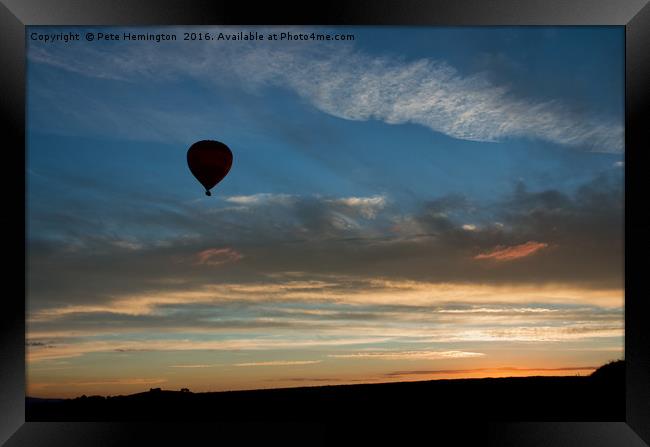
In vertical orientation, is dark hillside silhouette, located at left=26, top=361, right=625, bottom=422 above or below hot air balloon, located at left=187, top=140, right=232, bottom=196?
below

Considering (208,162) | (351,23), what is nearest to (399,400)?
(208,162)

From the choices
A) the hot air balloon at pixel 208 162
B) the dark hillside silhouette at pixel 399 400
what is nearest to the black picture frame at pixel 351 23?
the dark hillside silhouette at pixel 399 400

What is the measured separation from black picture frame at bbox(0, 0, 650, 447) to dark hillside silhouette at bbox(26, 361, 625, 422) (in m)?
2.52

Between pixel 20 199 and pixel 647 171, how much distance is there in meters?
3.13

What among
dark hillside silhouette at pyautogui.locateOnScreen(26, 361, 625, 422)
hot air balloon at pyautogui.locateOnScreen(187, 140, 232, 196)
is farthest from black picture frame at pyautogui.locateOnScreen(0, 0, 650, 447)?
hot air balloon at pyautogui.locateOnScreen(187, 140, 232, 196)

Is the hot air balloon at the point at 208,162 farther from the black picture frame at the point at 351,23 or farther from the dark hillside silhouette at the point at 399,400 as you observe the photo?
the black picture frame at the point at 351,23

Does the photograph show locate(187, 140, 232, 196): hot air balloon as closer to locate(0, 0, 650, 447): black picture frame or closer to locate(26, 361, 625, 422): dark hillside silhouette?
locate(26, 361, 625, 422): dark hillside silhouette

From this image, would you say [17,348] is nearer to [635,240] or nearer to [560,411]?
[635,240]

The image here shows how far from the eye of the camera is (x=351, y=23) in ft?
11.0

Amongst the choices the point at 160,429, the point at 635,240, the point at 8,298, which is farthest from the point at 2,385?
the point at 635,240

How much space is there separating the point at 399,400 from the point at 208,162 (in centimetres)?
336

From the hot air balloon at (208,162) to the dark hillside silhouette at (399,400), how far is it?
7.98 feet

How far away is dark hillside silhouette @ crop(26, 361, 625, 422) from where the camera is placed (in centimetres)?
610

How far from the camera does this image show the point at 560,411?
6.43 metres
